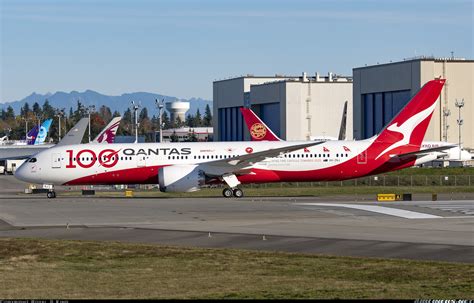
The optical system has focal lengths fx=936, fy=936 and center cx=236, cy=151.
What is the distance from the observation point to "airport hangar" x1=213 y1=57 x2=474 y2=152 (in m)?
115

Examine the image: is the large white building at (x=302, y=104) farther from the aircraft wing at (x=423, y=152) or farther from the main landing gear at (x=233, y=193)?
the main landing gear at (x=233, y=193)

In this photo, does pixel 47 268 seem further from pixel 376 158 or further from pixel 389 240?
pixel 376 158

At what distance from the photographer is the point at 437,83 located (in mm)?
56531

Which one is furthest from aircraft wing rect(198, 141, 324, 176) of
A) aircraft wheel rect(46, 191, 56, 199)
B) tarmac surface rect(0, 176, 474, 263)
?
aircraft wheel rect(46, 191, 56, 199)

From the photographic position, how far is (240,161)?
55500 mm

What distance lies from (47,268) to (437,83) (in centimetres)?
3794

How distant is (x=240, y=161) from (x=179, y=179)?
13.1 feet

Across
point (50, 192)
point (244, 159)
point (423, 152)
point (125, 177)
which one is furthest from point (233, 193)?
point (423, 152)

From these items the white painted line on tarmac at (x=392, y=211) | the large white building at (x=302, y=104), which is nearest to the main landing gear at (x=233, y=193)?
the white painted line on tarmac at (x=392, y=211)

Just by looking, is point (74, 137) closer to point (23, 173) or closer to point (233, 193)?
point (23, 173)

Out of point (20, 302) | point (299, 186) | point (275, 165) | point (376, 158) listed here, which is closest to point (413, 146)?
point (376, 158)

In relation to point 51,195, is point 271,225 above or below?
below

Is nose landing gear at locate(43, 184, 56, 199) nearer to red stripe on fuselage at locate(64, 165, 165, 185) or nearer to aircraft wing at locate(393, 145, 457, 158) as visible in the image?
red stripe on fuselage at locate(64, 165, 165, 185)

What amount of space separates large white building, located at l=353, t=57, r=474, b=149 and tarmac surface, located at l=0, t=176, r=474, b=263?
69.9 metres
